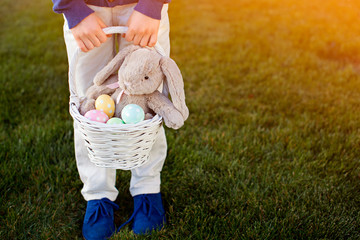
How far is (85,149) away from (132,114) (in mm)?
471

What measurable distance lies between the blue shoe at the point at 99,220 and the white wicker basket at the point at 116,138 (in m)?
0.38

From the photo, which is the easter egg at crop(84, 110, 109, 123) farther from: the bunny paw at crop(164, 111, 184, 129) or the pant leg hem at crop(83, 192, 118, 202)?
the pant leg hem at crop(83, 192, 118, 202)

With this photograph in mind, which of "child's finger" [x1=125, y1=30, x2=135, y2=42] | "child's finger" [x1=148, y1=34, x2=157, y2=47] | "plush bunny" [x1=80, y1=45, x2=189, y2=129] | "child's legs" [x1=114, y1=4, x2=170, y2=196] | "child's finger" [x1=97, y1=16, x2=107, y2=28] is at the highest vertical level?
"child's finger" [x1=97, y1=16, x2=107, y2=28]

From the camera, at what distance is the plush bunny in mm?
1426

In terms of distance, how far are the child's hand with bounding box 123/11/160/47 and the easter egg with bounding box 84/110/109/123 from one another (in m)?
0.33

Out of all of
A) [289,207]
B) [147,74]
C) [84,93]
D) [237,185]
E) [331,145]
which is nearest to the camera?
[147,74]

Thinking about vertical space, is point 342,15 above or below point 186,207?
above

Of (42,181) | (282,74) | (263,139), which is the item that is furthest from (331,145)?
(42,181)

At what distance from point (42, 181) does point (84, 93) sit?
620mm

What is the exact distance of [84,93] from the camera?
1746 mm

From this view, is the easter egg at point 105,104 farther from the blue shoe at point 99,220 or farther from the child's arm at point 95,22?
the blue shoe at point 99,220

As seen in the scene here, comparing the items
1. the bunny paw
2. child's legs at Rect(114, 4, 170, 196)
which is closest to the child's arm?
the bunny paw

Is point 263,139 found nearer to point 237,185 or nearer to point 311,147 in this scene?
point 311,147

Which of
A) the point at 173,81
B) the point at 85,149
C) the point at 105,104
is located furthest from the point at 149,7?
the point at 85,149
